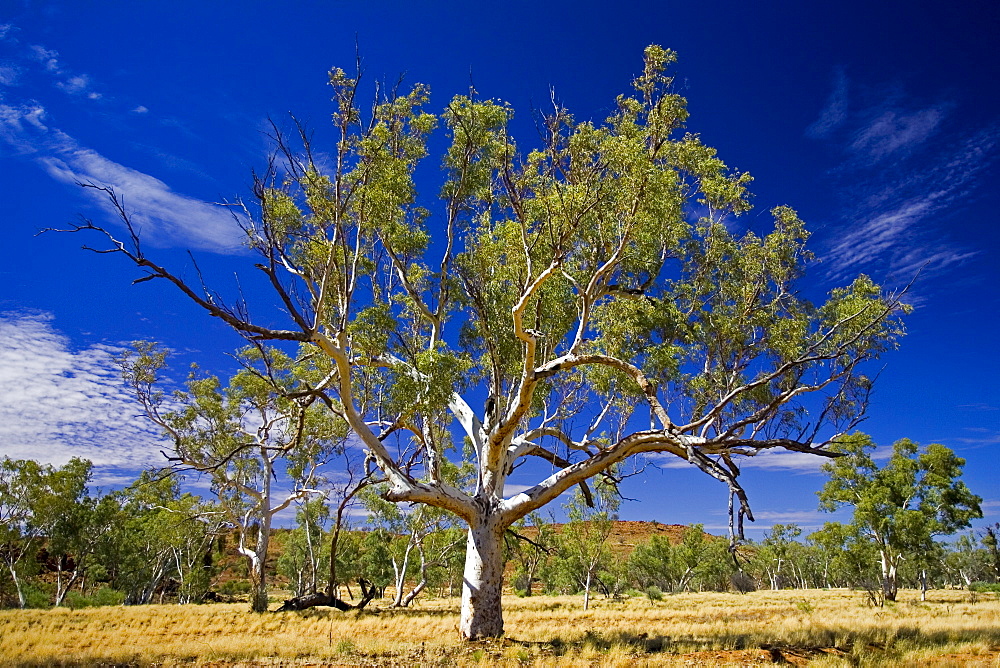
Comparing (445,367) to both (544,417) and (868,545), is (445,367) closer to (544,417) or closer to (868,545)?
(544,417)

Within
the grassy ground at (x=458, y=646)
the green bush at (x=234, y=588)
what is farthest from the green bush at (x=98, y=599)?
the grassy ground at (x=458, y=646)

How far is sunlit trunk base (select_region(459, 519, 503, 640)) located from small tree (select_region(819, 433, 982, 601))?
2365 cm

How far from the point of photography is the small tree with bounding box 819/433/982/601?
1075 inches

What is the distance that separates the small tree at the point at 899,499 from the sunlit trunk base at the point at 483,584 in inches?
931

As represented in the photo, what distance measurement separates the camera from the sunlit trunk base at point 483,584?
430 inches

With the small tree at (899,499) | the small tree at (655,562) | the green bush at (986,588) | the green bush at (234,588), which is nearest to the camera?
the small tree at (899,499)

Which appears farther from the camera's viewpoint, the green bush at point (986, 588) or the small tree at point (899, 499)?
the green bush at point (986, 588)

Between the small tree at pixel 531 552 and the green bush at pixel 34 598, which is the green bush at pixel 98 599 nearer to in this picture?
the green bush at pixel 34 598

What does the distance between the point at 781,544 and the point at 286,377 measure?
2481 inches

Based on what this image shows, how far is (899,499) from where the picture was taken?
28.5 m

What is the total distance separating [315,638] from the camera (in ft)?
42.8

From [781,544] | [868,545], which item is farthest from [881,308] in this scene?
[781,544]

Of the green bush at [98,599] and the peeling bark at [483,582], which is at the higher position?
the peeling bark at [483,582]

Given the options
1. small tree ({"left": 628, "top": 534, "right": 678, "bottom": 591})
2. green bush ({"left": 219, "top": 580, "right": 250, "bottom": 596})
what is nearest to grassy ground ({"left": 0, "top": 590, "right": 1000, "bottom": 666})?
green bush ({"left": 219, "top": 580, "right": 250, "bottom": 596})
